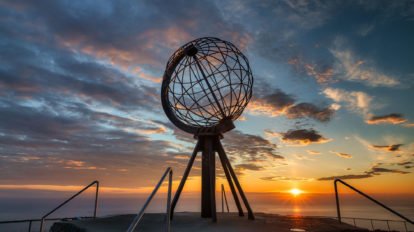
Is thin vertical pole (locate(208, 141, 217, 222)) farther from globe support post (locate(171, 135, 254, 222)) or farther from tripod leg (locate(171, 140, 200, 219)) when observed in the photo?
tripod leg (locate(171, 140, 200, 219))

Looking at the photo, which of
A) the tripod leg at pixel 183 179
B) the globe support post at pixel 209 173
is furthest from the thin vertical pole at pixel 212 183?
the tripod leg at pixel 183 179

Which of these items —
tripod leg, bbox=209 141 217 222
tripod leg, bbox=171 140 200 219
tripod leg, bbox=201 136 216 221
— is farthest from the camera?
tripod leg, bbox=171 140 200 219

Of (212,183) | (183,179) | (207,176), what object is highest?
(207,176)

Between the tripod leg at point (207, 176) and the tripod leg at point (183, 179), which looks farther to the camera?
the tripod leg at point (183, 179)

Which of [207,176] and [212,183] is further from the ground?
[207,176]

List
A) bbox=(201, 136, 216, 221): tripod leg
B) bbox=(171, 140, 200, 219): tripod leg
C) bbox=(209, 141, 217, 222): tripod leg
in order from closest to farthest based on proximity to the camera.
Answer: bbox=(209, 141, 217, 222): tripod leg → bbox=(201, 136, 216, 221): tripod leg → bbox=(171, 140, 200, 219): tripod leg

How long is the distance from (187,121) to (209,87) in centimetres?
257

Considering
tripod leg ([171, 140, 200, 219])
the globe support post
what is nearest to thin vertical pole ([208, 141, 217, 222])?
the globe support post

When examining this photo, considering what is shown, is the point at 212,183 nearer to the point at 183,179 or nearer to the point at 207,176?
the point at 207,176

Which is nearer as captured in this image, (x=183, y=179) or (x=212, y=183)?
(x=212, y=183)

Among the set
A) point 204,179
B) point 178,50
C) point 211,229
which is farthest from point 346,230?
point 178,50

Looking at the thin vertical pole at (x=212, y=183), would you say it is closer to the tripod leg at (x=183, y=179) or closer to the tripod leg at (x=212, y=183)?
the tripod leg at (x=212, y=183)

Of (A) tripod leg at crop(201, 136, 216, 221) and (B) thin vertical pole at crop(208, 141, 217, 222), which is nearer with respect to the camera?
(B) thin vertical pole at crop(208, 141, 217, 222)

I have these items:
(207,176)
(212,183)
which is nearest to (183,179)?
(207,176)
